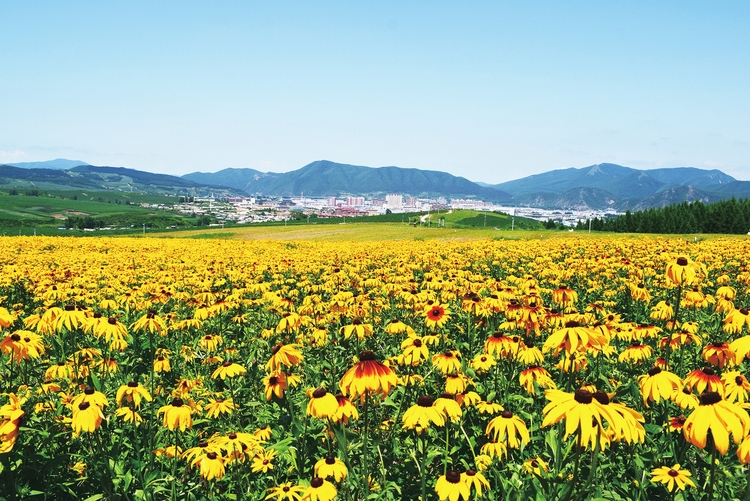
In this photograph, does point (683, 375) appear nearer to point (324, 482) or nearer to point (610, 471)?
point (610, 471)

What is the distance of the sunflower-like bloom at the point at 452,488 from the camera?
326 centimetres

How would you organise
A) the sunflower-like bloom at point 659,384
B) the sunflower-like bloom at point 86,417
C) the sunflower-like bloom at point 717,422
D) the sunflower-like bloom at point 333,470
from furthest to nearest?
the sunflower-like bloom at point 659,384 → the sunflower-like bloom at point 86,417 → the sunflower-like bloom at point 333,470 → the sunflower-like bloom at point 717,422

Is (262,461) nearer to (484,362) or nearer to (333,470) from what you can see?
(333,470)

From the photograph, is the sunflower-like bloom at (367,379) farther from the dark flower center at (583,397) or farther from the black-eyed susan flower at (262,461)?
the dark flower center at (583,397)

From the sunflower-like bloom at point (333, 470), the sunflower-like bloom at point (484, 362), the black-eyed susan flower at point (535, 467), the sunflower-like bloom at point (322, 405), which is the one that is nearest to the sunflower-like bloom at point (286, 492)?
the sunflower-like bloom at point (333, 470)

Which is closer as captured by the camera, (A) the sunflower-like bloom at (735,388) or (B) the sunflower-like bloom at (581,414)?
(B) the sunflower-like bloom at (581,414)

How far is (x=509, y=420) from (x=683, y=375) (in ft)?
14.7

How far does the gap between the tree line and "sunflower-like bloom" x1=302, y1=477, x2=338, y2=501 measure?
9937 centimetres

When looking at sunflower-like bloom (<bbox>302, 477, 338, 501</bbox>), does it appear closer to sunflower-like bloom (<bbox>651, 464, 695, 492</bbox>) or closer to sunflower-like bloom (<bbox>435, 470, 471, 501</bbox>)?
sunflower-like bloom (<bbox>435, 470, 471, 501</bbox>)

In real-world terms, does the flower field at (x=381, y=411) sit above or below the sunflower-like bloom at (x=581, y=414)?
below

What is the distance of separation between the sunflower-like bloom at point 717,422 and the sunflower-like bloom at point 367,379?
2.01 m

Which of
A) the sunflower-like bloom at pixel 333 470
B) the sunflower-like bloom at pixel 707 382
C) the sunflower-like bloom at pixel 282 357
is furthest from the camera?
the sunflower-like bloom at pixel 282 357

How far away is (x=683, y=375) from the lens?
22.9 feet

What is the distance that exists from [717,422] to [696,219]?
108851 millimetres
